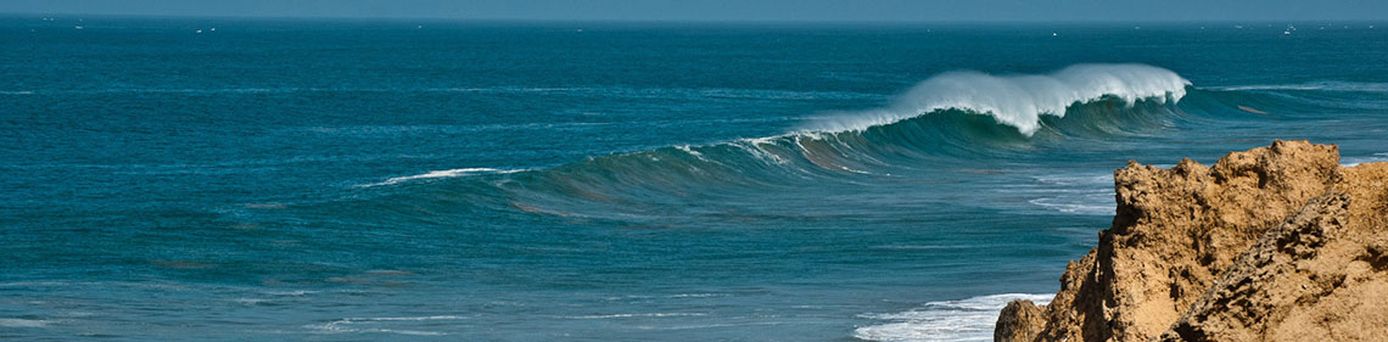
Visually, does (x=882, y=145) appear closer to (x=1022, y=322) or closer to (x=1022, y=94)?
(x=1022, y=94)

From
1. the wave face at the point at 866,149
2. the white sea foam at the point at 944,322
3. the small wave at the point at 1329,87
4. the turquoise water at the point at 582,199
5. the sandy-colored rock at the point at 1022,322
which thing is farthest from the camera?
the small wave at the point at 1329,87

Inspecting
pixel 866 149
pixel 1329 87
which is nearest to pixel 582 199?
pixel 866 149

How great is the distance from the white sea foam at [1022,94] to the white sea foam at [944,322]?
939 inches

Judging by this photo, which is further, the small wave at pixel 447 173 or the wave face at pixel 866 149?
the small wave at pixel 447 173

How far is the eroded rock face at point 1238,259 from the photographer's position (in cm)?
459

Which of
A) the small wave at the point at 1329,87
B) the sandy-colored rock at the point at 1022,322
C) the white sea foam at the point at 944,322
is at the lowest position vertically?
the small wave at the point at 1329,87

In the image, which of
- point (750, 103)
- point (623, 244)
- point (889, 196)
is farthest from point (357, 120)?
point (623, 244)

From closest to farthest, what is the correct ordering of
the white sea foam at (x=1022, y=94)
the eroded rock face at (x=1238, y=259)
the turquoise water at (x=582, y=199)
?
the eroded rock face at (x=1238, y=259) < the turquoise water at (x=582, y=199) < the white sea foam at (x=1022, y=94)

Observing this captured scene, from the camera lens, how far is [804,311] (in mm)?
16719

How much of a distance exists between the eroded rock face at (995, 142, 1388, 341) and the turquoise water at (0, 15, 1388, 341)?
8.38 meters

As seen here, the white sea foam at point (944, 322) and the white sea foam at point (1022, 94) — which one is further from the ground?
the white sea foam at point (944, 322)

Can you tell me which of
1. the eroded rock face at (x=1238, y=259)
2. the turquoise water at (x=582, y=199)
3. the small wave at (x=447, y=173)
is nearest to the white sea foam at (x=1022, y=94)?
the turquoise water at (x=582, y=199)

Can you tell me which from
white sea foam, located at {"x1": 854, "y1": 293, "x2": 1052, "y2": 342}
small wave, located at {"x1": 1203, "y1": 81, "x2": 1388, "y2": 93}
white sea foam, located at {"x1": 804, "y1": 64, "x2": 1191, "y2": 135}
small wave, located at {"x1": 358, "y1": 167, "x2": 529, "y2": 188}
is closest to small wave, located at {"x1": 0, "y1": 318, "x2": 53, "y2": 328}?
white sea foam, located at {"x1": 854, "y1": 293, "x2": 1052, "y2": 342}

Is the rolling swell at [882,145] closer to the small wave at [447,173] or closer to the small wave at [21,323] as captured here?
the small wave at [447,173]
